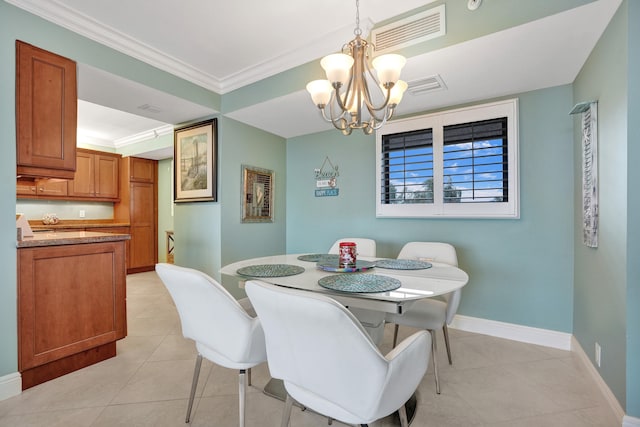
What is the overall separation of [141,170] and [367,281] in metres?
5.68

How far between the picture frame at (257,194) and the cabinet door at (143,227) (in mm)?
3177

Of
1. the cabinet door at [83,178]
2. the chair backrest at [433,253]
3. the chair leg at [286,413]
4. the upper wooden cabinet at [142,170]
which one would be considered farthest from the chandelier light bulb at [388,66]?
the cabinet door at [83,178]

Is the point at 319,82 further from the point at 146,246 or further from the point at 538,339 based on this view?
the point at 146,246

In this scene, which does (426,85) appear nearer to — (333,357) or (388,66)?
(388,66)

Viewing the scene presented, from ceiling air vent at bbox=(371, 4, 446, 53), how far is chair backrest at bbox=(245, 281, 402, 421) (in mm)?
2011

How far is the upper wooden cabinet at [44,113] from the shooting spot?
1.96 metres

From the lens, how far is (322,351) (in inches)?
38.4

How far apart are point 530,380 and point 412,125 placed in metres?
2.37

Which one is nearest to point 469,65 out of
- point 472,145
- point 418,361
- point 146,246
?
point 472,145

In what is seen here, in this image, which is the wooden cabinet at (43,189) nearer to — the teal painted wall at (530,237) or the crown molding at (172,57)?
the crown molding at (172,57)

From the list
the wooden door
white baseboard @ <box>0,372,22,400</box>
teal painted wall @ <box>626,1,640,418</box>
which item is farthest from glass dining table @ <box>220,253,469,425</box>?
the wooden door

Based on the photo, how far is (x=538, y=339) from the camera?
8.51 ft

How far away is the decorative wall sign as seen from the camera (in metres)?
3.80

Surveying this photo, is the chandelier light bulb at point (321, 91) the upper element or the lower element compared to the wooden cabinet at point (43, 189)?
upper
